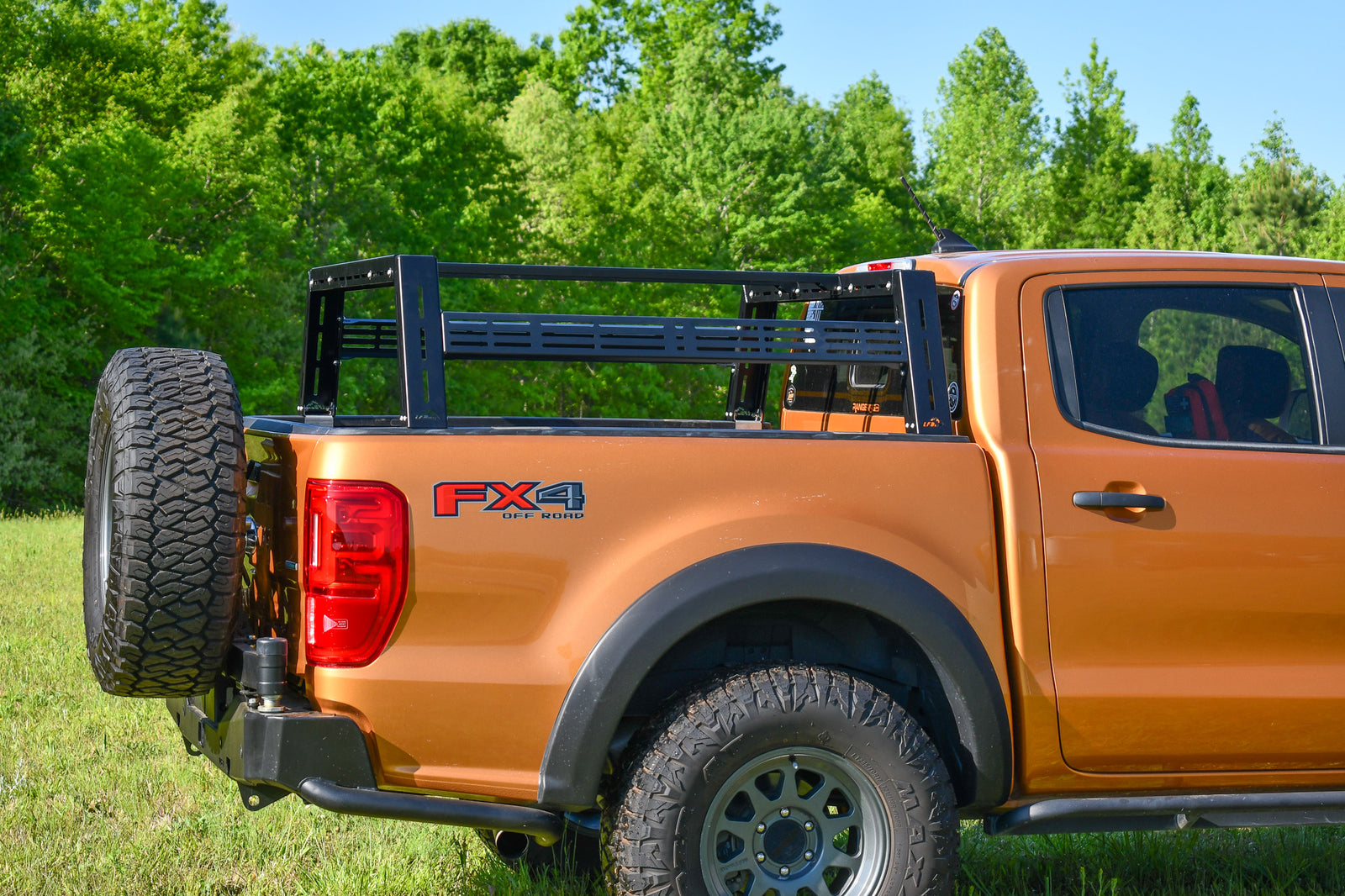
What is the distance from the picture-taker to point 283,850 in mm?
4285

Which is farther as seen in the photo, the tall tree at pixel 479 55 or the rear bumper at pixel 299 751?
the tall tree at pixel 479 55

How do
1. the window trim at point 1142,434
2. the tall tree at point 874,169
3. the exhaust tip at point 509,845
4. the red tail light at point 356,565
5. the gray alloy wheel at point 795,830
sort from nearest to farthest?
the red tail light at point 356,565
the gray alloy wheel at point 795,830
the window trim at point 1142,434
the exhaust tip at point 509,845
the tall tree at point 874,169

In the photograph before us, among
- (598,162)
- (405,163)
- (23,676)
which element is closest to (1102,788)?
(23,676)

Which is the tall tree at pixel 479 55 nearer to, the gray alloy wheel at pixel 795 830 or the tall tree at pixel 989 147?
the tall tree at pixel 989 147

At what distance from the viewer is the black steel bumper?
2.94 metres

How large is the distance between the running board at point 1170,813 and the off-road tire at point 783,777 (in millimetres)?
255

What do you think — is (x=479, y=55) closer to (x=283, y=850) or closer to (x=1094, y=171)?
(x=1094, y=171)

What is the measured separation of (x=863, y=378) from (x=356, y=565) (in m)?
1.99

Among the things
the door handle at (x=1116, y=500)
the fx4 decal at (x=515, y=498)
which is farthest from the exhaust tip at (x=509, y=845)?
the door handle at (x=1116, y=500)

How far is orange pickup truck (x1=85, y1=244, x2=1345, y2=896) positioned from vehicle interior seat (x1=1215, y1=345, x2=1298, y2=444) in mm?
35

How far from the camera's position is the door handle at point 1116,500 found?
3363mm

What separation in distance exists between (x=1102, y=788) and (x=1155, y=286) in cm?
146

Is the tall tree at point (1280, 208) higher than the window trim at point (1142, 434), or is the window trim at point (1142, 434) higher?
the tall tree at point (1280, 208)

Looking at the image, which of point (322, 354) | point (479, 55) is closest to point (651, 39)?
point (479, 55)
